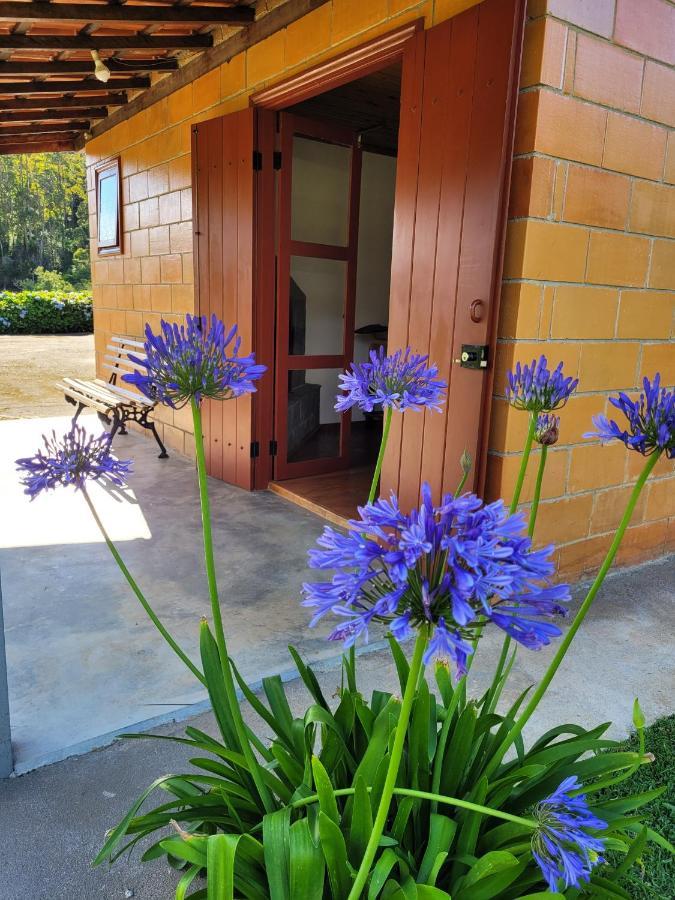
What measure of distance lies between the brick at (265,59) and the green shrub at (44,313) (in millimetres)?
15369

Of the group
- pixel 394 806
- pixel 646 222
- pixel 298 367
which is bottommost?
pixel 394 806

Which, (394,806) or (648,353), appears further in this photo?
(648,353)

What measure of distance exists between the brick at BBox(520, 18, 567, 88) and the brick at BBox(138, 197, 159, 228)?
3710mm

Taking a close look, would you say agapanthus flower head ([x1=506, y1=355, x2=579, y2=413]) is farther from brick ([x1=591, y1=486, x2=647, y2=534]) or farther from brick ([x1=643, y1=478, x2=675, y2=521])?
brick ([x1=643, y1=478, x2=675, y2=521])

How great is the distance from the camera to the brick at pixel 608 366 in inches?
114

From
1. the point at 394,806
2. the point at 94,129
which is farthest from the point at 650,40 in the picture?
the point at 94,129

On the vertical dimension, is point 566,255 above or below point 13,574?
above

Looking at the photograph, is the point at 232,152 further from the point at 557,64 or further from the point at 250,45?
the point at 557,64

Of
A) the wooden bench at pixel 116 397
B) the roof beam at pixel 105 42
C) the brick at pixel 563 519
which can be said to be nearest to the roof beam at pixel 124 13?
the roof beam at pixel 105 42

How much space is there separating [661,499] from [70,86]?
5.42 meters

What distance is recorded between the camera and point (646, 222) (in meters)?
2.96

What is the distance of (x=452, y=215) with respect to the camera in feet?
8.95

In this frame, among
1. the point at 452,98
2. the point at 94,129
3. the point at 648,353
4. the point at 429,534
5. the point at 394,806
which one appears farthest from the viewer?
the point at 94,129

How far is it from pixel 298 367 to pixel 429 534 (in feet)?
12.8
